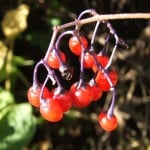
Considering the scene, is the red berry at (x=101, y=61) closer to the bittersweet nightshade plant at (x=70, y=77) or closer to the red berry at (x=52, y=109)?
the bittersweet nightshade plant at (x=70, y=77)

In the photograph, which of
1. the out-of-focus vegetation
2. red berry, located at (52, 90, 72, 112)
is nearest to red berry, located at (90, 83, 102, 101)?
red berry, located at (52, 90, 72, 112)

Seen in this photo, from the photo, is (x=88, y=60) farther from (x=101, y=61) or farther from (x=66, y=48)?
(x=66, y=48)

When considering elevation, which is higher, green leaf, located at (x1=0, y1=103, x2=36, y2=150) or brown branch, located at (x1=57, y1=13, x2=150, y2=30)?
brown branch, located at (x1=57, y1=13, x2=150, y2=30)

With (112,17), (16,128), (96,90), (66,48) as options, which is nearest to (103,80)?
(96,90)

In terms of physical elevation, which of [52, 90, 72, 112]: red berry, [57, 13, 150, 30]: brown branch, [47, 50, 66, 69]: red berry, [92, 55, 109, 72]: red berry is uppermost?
[57, 13, 150, 30]: brown branch

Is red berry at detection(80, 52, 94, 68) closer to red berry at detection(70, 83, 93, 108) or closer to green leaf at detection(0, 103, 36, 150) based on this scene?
red berry at detection(70, 83, 93, 108)

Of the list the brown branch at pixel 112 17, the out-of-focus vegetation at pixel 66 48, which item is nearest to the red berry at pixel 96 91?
the brown branch at pixel 112 17
